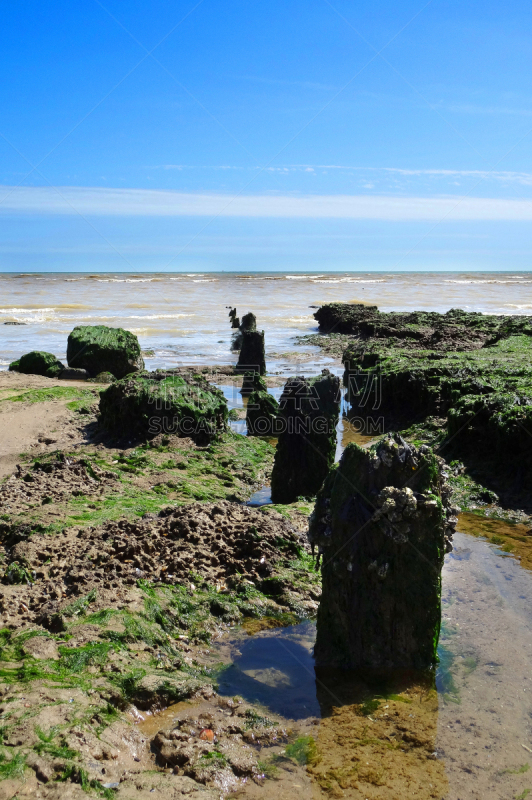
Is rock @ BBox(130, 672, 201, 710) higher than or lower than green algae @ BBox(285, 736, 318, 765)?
higher

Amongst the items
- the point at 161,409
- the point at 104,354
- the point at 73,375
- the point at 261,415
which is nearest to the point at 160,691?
the point at 161,409

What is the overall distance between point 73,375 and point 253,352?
5214mm

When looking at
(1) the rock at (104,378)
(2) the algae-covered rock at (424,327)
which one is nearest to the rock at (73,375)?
(1) the rock at (104,378)

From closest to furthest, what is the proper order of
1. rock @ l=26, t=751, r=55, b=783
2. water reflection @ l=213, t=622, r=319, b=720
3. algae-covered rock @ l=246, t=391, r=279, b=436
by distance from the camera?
rock @ l=26, t=751, r=55, b=783 → water reflection @ l=213, t=622, r=319, b=720 → algae-covered rock @ l=246, t=391, r=279, b=436

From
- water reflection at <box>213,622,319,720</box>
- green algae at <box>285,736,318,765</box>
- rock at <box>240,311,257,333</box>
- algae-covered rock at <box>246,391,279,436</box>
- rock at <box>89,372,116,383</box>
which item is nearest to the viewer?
green algae at <box>285,736,318,765</box>

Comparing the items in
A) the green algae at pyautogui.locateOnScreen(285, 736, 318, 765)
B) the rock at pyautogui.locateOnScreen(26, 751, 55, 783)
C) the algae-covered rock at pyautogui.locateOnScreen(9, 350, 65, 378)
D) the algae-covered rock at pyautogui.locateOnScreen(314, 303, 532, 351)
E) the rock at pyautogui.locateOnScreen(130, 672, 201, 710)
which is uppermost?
the algae-covered rock at pyautogui.locateOnScreen(314, 303, 532, 351)

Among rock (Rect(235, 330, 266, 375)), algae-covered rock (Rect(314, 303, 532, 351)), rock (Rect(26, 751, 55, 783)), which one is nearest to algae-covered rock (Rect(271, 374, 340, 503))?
rock (Rect(26, 751, 55, 783))

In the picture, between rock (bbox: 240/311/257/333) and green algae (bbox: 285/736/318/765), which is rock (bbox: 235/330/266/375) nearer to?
Result: rock (bbox: 240/311/257/333)

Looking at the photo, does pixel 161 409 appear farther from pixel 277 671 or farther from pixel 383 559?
pixel 383 559

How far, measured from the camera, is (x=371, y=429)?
38.7 ft

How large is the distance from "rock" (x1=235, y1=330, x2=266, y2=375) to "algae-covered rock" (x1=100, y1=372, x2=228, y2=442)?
785 cm

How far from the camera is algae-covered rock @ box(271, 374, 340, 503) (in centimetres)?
760

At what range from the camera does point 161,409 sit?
31.2ft

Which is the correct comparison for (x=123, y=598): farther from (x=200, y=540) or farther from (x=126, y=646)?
(x=200, y=540)
